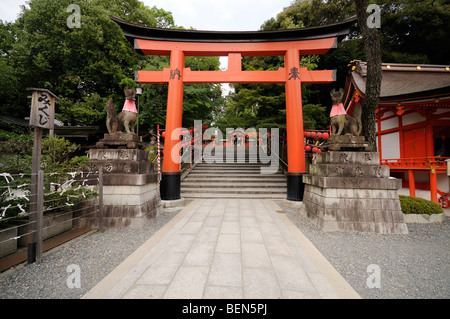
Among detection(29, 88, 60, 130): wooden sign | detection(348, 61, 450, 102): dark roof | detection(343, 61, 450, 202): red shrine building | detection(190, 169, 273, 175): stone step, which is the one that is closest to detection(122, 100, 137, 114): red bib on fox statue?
detection(29, 88, 60, 130): wooden sign

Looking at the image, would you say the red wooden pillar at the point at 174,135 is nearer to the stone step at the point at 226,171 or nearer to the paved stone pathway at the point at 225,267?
the paved stone pathway at the point at 225,267

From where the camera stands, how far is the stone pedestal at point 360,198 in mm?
3836

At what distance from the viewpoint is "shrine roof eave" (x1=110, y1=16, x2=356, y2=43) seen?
600 centimetres

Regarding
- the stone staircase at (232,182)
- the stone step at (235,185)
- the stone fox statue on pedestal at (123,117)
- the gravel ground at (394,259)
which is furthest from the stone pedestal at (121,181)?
the gravel ground at (394,259)

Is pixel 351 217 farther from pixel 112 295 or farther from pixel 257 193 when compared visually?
pixel 112 295

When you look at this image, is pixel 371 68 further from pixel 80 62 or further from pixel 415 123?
pixel 80 62

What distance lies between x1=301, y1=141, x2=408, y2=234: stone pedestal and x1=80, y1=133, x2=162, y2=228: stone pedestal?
13.3 ft

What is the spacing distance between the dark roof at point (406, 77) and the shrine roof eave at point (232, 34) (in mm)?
4277

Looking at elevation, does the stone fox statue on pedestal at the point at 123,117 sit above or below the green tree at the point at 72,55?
below

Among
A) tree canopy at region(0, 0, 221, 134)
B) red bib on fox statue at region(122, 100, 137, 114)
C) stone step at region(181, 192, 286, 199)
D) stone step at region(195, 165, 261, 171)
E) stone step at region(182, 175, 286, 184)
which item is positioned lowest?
stone step at region(181, 192, 286, 199)

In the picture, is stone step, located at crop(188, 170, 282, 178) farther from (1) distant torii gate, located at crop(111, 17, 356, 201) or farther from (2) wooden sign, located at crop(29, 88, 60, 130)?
(2) wooden sign, located at crop(29, 88, 60, 130)

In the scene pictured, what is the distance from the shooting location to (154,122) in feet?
42.5

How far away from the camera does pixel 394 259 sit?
282cm

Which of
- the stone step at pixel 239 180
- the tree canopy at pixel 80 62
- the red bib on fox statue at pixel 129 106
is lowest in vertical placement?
the stone step at pixel 239 180
